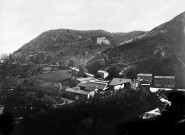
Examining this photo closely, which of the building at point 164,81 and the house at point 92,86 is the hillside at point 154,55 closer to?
the building at point 164,81

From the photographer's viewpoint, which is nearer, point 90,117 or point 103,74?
point 90,117

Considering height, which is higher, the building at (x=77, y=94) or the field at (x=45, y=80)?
the field at (x=45, y=80)

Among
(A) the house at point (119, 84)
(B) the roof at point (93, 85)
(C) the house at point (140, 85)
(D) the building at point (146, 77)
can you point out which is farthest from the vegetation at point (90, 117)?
(D) the building at point (146, 77)

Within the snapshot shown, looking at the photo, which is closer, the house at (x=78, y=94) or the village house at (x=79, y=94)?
the village house at (x=79, y=94)

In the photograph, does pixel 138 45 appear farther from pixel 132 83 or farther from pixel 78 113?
pixel 78 113

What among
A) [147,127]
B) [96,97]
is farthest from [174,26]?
[147,127]

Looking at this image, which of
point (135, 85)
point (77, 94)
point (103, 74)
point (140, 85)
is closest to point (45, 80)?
point (103, 74)

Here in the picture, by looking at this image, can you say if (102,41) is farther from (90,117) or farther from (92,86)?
(90,117)
